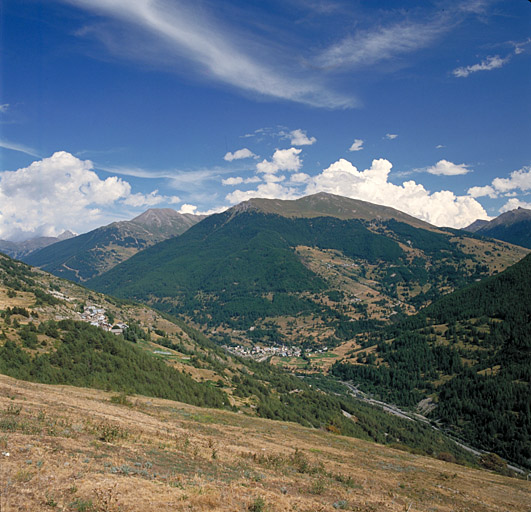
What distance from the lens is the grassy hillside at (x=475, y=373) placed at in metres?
113

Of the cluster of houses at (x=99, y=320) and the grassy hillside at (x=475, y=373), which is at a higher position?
the cluster of houses at (x=99, y=320)

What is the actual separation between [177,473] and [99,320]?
9838 cm

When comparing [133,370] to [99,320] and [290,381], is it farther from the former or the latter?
[290,381]

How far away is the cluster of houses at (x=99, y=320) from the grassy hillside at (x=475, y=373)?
12864 centimetres

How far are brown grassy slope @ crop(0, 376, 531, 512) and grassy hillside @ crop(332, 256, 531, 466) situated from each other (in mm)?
107067

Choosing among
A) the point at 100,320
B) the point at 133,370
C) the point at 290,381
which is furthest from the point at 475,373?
the point at 100,320

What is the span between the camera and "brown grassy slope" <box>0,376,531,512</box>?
11.1m

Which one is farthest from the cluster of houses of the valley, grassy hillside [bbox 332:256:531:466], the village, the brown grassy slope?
grassy hillside [bbox 332:256:531:466]

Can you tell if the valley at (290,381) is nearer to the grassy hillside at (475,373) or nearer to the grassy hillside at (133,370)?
the grassy hillside at (133,370)

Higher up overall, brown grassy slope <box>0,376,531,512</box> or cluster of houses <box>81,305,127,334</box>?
brown grassy slope <box>0,376,531,512</box>

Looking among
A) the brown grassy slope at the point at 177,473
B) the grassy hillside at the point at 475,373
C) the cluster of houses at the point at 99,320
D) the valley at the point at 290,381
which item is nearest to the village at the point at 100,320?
the cluster of houses at the point at 99,320

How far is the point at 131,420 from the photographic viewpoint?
25.9 meters

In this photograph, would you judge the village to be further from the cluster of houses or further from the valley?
the valley

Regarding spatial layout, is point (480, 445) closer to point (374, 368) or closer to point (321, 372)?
point (374, 368)
